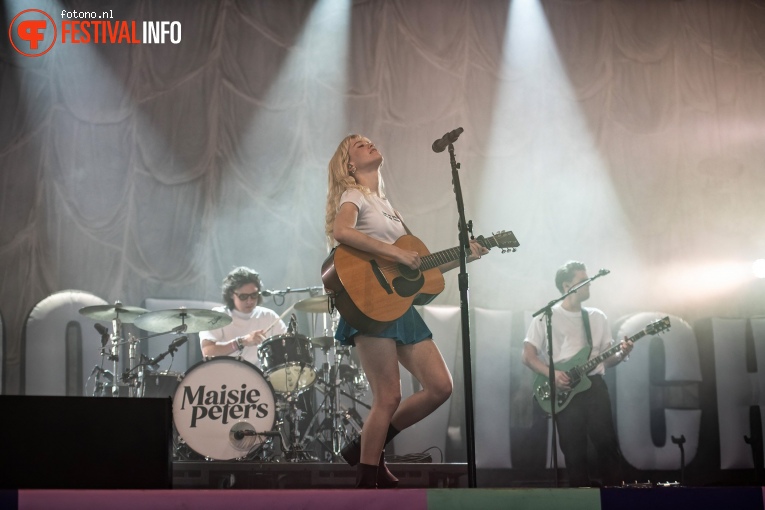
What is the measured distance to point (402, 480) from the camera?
518 cm

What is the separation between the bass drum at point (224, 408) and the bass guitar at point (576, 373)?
7.41ft

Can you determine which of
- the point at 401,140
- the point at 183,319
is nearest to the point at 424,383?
the point at 183,319

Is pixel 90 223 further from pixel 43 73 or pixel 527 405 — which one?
pixel 527 405

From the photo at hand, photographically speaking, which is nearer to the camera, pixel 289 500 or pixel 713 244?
pixel 289 500

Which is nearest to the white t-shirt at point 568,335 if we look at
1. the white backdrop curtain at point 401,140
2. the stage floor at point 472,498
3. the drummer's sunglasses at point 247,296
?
the white backdrop curtain at point 401,140

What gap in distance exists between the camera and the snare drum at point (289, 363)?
614 cm

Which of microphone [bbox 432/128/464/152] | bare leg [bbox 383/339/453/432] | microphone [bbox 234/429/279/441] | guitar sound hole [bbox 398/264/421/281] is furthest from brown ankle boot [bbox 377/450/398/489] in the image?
microphone [bbox 234/429/279/441]

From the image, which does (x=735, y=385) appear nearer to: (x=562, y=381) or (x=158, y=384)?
(x=562, y=381)

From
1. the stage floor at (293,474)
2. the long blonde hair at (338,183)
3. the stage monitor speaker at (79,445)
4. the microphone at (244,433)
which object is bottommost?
the stage floor at (293,474)

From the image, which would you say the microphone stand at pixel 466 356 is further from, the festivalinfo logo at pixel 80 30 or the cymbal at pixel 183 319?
the festivalinfo logo at pixel 80 30

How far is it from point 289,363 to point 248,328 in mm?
844

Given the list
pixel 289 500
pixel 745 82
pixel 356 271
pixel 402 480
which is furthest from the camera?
pixel 745 82

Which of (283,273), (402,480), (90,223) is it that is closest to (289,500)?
(402,480)

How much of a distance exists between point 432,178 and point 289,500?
5.52 metres
